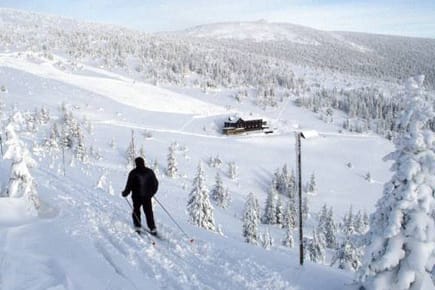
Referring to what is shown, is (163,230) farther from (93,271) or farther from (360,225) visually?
(360,225)

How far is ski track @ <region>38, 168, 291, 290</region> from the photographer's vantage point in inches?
276

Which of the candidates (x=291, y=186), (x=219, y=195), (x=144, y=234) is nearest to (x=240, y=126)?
(x=291, y=186)

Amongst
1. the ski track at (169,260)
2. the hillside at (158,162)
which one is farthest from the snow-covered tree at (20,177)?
the ski track at (169,260)

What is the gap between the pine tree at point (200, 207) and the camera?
32.6m

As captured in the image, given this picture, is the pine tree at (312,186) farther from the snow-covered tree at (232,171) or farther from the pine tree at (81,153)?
the pine tree at (81,153)

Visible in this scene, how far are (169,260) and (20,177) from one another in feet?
23.8

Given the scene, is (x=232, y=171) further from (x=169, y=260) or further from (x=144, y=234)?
(x=169, y=260)

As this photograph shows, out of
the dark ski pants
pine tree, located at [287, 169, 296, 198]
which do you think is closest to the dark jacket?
the dark ski pants

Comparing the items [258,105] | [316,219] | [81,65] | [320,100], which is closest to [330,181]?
[316,219]

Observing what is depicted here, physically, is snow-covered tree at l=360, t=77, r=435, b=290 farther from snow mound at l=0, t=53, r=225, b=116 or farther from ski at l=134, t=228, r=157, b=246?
snow mound at l=0, t=53, r=225, b=116

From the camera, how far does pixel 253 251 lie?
9.34m

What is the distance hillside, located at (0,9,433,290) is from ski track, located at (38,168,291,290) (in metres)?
0.04

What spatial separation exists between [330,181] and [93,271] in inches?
3461

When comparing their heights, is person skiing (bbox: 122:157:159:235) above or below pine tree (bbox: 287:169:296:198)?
above
